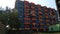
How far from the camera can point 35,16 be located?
125 ft

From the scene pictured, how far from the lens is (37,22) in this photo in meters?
37.6

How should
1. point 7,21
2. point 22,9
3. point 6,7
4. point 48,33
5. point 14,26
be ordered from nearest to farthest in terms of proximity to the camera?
point 48,33
point 7,21
point 14,26
point 6,7
point 22,9

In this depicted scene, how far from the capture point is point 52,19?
129 ft

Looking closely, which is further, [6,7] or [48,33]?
[6,7]

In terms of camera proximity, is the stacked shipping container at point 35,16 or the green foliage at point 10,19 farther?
the stacked shipping container at point 35,16

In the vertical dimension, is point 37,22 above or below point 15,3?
below

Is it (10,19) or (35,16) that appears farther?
(35,16)

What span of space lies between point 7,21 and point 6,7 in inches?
259

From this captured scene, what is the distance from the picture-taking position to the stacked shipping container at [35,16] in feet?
122

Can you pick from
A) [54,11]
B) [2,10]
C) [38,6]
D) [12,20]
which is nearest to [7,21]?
[12,20]

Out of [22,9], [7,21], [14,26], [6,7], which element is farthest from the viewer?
[22,9]

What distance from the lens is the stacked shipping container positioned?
3712cm

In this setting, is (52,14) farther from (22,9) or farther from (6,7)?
(6,7)

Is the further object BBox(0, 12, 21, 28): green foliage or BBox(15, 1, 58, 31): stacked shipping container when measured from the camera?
BBox(15, 1, 58, 31): stacked shipping container
